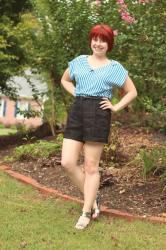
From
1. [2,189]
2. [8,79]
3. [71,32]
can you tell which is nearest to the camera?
[2,189]

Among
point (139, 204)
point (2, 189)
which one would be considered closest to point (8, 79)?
point (2, 189)

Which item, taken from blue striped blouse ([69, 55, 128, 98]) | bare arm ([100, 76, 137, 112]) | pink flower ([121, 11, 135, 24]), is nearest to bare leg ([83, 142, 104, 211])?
bare arm ([100, 76, 137, 112])

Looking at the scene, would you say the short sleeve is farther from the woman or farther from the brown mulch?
the brown mulch

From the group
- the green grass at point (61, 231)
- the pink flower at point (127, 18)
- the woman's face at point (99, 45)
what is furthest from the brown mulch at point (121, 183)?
the pink flower at point (127, 18)

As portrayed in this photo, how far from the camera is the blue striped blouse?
543 centimetres

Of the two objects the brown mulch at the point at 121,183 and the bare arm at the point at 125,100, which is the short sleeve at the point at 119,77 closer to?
the bare arm at the point at 125,100

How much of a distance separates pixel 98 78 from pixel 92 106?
10.2 inches

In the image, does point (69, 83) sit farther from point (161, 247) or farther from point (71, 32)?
point (71, 32)

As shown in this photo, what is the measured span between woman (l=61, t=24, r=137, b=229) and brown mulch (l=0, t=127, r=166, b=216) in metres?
0.77

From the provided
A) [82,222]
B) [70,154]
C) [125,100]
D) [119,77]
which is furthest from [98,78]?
[82,222]

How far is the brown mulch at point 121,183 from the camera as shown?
632 cm

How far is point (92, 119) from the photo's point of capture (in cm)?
544

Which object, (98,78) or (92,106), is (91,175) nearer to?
(92,106)

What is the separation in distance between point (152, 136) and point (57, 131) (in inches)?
82.0
